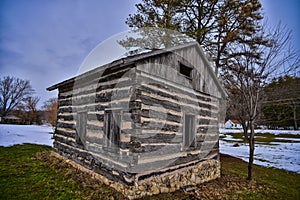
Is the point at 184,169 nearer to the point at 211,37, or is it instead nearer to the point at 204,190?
the point at 204,190

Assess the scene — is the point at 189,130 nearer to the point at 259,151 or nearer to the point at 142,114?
the point at 142,114

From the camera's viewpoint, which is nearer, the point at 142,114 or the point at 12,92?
the point at 142,114

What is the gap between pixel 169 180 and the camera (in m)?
6.44

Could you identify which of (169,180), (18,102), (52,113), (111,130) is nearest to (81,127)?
(111,130)

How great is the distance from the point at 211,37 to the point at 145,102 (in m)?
10.0

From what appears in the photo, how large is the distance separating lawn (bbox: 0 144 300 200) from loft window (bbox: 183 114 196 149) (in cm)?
171

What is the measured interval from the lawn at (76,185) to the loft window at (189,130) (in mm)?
1707

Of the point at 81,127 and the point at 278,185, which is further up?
the point at 81,127

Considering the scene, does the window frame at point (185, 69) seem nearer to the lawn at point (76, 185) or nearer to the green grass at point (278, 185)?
the lawn at point (76, 185)

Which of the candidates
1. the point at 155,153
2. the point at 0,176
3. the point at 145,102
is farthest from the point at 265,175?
the point at 0,176

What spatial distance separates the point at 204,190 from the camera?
7.20 meters

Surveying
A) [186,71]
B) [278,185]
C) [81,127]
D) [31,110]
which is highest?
[186,71]

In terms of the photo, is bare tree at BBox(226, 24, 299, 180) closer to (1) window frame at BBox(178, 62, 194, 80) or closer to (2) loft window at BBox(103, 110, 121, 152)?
(1) window frame at BBox(178, 62, 194, 80)

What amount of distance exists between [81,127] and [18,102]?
52.2 meters
